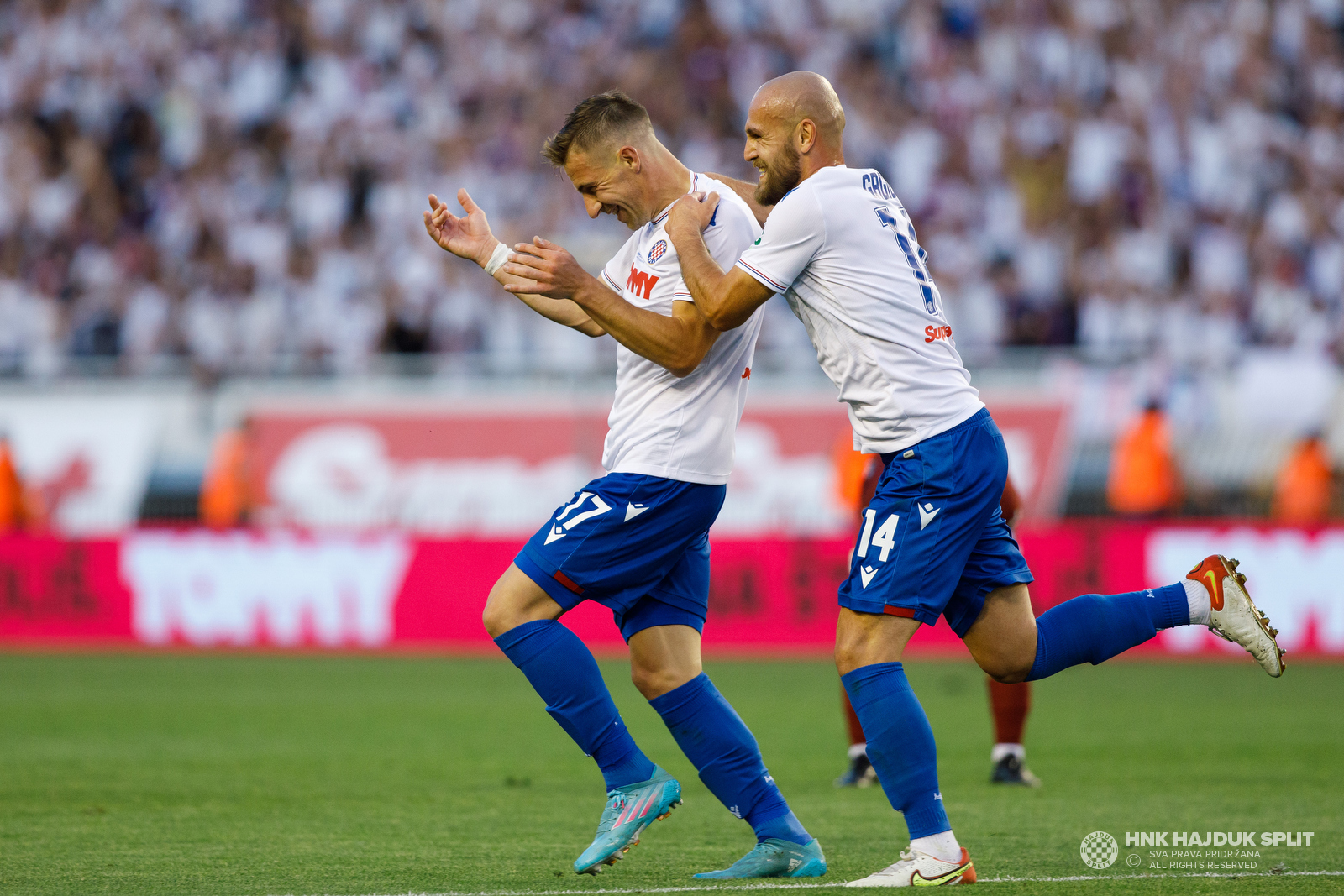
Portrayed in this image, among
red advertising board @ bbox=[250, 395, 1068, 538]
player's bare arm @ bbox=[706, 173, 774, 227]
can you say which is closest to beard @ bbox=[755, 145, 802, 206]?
player's bare arm @ bbox=[706, 173, 774, 227]

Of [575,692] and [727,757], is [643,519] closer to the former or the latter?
[575,692]

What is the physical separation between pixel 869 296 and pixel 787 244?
12.0 inches

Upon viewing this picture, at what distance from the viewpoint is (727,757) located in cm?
536

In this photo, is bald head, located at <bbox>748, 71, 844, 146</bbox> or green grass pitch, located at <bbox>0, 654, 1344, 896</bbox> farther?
green grass pitch, located at <bbox>0, 654, 1344, 896</bbox>

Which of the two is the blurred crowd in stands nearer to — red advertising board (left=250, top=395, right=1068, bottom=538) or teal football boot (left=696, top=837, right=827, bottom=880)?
red advertising board (left=250, top=395, right=1068, bottom=538)

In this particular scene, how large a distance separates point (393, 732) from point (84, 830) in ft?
12.5

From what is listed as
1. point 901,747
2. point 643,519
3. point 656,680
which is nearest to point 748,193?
point 643,519

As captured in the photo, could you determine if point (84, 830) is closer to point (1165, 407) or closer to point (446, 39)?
point (1165, 407)

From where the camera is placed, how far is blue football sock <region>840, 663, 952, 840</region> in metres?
4.88

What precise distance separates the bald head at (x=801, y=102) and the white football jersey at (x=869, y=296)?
16 centimetres

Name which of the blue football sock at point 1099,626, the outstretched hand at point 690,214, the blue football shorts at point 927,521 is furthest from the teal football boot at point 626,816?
the outstretched hand at point 690,214

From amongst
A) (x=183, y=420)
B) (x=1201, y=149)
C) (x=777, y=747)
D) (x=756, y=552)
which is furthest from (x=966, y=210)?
(x=777, y=747)

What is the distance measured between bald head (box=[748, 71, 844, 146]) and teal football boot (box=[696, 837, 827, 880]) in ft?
7.29

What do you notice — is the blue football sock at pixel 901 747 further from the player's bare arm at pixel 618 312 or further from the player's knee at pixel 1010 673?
the player's bare arm at pixel 618 312
